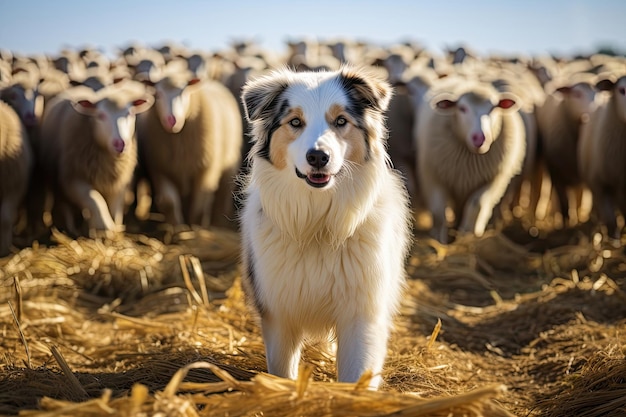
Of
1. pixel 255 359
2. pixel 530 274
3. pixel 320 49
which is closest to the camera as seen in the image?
pixel 255 359

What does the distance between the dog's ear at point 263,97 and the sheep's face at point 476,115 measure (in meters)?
4.85

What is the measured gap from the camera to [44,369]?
4.43m

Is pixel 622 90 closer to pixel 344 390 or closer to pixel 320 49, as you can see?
pixel 344 390

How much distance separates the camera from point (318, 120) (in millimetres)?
4168

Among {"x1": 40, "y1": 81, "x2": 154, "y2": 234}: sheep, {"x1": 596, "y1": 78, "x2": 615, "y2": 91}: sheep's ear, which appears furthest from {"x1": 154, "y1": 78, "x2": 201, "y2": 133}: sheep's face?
{"x1": 596, "y1": 78, "x2": 615, "y2": 91}: sheep's ear

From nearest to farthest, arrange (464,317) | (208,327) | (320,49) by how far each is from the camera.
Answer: (208,327) < (464,317) < (320,49)

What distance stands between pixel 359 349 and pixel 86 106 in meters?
5.91

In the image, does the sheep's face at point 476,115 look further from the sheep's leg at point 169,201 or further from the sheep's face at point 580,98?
the sheep's leg at point 169,201

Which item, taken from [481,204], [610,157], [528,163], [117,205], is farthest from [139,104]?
[610,157]

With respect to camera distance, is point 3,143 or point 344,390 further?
point 3,143

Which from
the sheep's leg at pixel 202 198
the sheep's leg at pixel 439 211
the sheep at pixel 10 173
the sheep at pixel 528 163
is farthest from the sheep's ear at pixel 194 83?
the sheep at pixel 528 163

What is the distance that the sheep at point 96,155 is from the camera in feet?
29.8

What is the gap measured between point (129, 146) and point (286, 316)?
5.51 m

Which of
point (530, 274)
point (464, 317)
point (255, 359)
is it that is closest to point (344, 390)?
point (255, 359)
